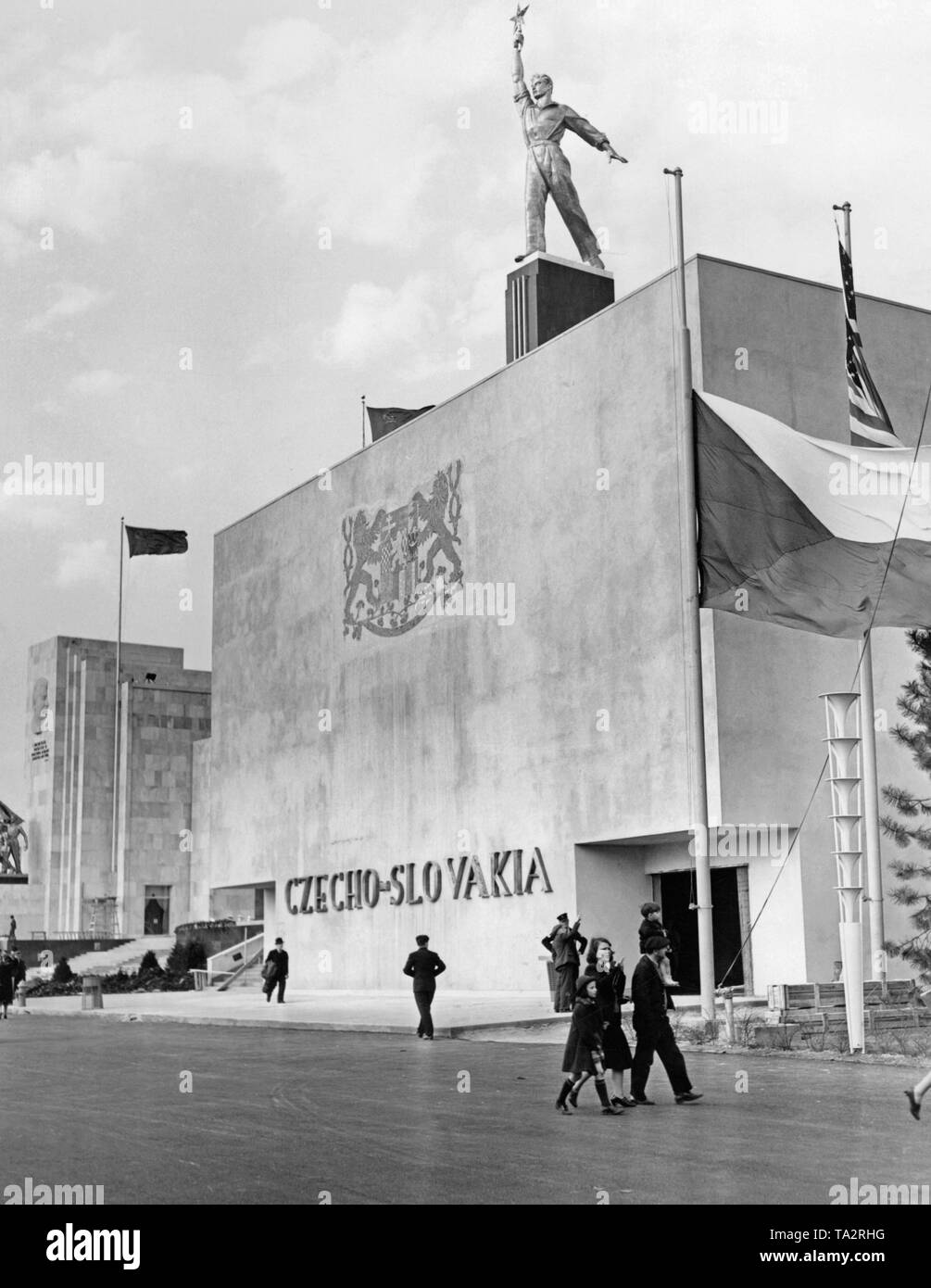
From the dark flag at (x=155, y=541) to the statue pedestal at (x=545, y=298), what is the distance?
3317cm

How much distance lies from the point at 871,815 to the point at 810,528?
386 inches

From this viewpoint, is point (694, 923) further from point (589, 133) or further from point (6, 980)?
point (589, 133)

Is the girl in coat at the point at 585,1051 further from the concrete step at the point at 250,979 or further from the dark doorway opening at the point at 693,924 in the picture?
the concrete step at the point at 250,979

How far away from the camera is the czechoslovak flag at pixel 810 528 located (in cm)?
2055

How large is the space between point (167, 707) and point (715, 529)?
67235 mm

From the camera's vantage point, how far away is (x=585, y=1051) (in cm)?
1511

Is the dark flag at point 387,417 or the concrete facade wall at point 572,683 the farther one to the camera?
the dark flag at point 387,417

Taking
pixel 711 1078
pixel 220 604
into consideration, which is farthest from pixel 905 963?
pixel 220 604

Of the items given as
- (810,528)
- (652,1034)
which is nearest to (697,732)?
(810,528)

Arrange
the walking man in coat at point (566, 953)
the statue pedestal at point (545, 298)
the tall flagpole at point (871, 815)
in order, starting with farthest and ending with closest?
the statue pedestal at point (545, 298), the tall flagpole at point (871, 815), the walking man in coat at point (566, 953)

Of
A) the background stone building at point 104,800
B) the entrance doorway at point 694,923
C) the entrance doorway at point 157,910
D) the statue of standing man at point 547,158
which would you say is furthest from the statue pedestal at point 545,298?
the entrance doorway at point 157,910

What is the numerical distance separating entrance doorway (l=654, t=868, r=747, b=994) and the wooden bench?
5514 mm
